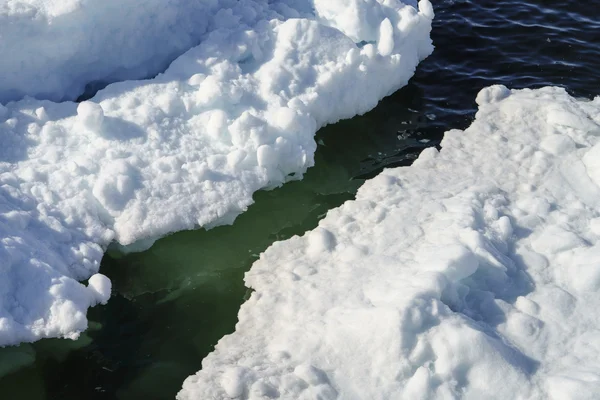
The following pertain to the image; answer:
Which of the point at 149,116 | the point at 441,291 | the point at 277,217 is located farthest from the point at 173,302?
the point at 441,291

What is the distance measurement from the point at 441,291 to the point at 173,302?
2.06m

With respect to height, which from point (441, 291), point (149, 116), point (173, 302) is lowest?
point (173, 302)

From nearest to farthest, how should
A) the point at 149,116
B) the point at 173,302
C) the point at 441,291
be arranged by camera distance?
the point at 441,291 < the point at 173,302 < the point at 149,116

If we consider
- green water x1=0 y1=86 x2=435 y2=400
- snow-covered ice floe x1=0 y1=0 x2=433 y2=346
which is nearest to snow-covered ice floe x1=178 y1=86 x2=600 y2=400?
green water x1=0 y1=86 x2=435 y2=400

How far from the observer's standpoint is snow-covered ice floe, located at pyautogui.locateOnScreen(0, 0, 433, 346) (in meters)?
5.65

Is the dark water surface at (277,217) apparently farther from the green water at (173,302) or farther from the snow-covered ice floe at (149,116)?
the snow-covered ice floe at (149,116)

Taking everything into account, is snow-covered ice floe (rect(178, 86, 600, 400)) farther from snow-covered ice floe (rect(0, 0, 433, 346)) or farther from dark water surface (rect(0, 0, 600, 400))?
snow-covered ice floe (rect(0, 0, 433, 346))

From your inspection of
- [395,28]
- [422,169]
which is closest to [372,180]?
[422,169]

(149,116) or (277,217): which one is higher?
(149,116)

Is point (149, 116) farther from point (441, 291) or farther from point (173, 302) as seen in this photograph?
point (441, 291)

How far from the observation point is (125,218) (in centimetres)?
603

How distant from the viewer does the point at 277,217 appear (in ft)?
22.0

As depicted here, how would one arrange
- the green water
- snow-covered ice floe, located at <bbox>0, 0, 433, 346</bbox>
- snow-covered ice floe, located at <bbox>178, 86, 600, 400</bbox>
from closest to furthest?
1. snow-covered ice floe, located at <bbox>178, 86, 600, 400</bbox>
2. the green water
3. snow-covered ice floe, located at <bbox>0, 0, 433, 346</bbox>

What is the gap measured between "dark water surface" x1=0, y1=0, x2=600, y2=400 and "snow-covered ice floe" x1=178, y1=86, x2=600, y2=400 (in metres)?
0.27
